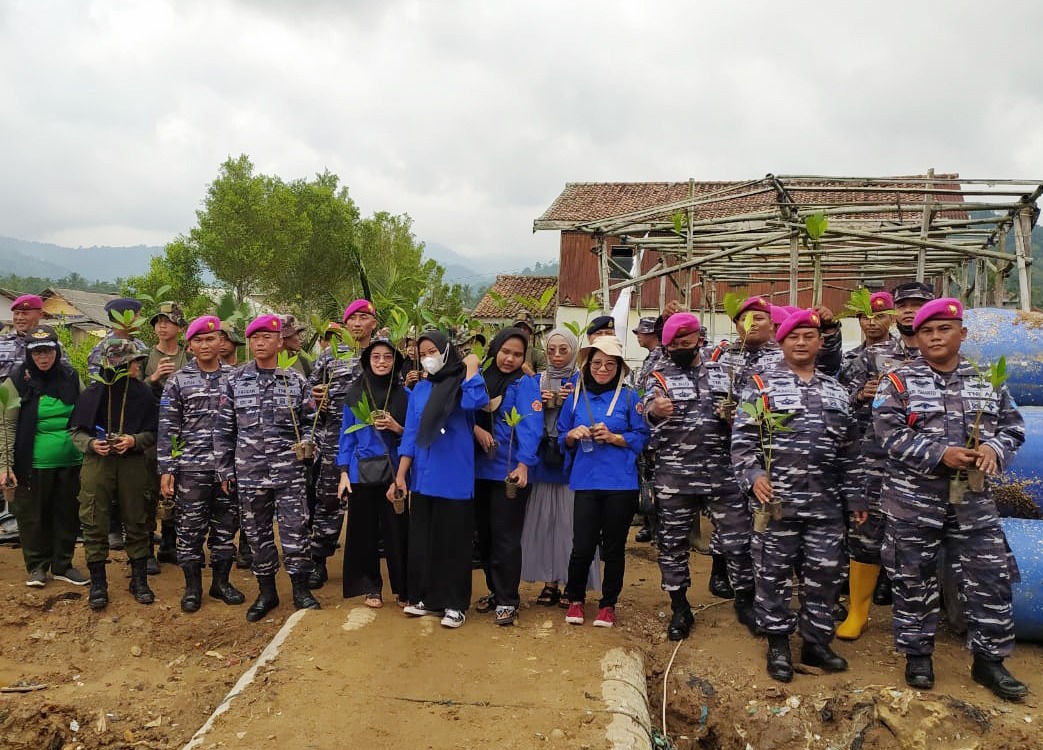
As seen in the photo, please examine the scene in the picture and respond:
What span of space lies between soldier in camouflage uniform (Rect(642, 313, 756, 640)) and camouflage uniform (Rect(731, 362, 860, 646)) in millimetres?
483

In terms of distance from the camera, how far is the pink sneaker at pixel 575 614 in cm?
466

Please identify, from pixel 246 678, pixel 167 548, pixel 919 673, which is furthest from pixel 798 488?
pixel 167 548

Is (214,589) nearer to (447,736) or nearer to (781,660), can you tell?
(447,736)

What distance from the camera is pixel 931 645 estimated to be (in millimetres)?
3793

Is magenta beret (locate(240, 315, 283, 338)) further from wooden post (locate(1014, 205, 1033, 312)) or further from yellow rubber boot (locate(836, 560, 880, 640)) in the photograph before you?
wooden post (locate(1014, 205, 1033, 312))

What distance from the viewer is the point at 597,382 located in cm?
466

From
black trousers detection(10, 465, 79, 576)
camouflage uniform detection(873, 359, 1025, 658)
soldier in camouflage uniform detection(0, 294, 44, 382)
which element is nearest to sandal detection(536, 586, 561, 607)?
camouflage uniform detection(873, 359, 1025, 658)

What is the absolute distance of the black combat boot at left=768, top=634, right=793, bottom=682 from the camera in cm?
392

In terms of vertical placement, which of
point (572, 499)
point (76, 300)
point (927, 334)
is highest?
point (76, 300)

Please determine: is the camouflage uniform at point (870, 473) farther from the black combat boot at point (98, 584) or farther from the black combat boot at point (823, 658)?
the black combat boot at point (98, 584)

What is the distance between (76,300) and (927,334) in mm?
42475

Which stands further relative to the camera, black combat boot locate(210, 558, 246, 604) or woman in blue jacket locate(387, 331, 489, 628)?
black combat boot locate(210, 558, 246, 604)

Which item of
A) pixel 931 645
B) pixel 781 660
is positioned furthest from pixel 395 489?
pixel 931 645

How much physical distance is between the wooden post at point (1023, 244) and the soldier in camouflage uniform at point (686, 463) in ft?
12.1
